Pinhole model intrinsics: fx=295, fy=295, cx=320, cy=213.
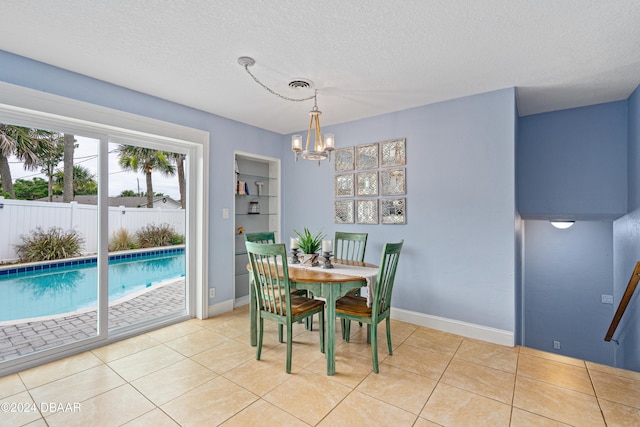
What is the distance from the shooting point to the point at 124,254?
10.0 feet

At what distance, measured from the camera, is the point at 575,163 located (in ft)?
11.3

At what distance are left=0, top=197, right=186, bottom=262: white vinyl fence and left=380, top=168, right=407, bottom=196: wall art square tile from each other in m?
2.65

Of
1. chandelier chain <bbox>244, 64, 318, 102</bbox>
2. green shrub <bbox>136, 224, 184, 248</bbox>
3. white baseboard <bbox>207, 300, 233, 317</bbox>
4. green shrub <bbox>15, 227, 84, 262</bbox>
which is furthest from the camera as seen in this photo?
white baseboard <bbox>207, 300, 233, 317</bbox>

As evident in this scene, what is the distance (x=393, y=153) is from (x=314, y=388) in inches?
105

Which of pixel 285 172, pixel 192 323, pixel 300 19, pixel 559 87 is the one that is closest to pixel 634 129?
pixel 559 87

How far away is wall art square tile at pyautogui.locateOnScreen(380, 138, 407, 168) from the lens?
357 cm

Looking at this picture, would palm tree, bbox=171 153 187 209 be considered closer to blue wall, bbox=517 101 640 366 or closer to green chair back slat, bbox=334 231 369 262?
green chair back slat, bbox=334 231 369 262

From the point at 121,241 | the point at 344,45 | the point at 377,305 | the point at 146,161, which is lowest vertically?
the point at 377,305

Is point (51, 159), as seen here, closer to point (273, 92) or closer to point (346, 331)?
point (273, 92)

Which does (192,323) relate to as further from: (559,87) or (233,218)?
(559,87)

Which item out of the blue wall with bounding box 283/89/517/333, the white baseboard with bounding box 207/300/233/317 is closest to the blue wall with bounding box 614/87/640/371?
the blue wall with bounding box 283/89/517/333

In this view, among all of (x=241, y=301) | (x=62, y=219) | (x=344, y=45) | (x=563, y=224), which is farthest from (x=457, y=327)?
(x=62, y=219)

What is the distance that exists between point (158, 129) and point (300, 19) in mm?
2053

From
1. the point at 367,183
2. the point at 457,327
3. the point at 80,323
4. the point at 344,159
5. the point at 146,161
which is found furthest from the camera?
the point at 344,159
